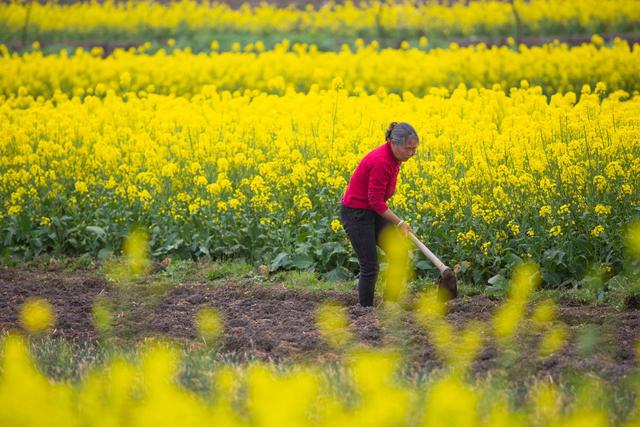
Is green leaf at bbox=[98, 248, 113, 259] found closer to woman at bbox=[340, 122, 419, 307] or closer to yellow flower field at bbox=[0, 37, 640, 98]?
woman at bbox=[340, 122, 419, 307]

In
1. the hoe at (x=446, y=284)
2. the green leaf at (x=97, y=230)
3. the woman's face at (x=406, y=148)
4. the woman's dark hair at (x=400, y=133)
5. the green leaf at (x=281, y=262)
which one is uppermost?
the woman's dark hair at (x=400, y=133)

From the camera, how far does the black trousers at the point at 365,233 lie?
698 cm

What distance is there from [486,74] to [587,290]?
29.9 ft

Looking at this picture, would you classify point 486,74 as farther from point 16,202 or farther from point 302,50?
point 16,202

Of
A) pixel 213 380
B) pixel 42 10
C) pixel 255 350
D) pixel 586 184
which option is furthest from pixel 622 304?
pixel 42 10

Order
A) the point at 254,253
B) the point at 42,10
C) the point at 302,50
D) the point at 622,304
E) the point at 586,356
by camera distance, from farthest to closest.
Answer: the point at 42,10 < the point at 302,50 < the point at 254,253 < the point at 622,304 < the point at 586,356

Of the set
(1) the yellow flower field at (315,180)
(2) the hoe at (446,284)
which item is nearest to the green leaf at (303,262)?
(1) the yellow flower field at (315,180)

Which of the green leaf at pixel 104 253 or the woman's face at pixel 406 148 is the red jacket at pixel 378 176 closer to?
the woman's face at pixel 406 148

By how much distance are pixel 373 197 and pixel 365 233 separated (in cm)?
38

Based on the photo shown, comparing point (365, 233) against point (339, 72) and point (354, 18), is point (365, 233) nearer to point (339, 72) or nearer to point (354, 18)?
point (339, 72)

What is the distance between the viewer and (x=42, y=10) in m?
23.8

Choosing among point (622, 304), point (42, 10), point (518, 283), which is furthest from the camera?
point (42, 10)

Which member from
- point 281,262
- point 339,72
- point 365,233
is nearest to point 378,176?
point 365,233

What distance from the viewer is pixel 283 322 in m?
6.91
